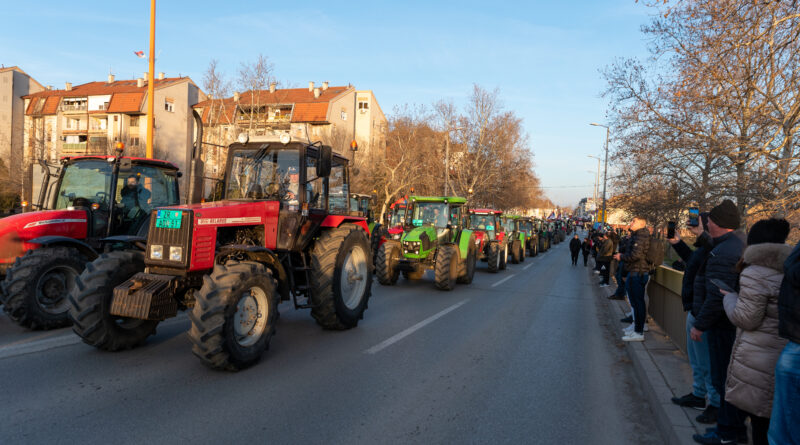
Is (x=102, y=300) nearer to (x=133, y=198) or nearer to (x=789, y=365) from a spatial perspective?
(x=133, y=198)

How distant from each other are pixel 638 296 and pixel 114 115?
51247mm

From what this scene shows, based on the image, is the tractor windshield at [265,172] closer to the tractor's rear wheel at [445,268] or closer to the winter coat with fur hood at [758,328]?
the winter coat with fur hood at [758,328]

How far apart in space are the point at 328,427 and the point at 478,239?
14.6m

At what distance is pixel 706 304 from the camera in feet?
12.6

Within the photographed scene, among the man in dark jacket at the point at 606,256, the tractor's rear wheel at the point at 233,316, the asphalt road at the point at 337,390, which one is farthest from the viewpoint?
the man in dark jacket at the point at 606,256

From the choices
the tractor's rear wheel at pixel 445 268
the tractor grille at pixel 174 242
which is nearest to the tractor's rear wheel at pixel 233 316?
the tractor grille at pixel 174 242

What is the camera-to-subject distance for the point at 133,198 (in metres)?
7.84

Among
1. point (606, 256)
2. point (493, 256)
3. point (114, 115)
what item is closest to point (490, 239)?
point (493, 256)

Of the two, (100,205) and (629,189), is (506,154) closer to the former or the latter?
(629,189)

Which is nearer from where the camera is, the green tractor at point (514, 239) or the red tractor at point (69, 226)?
the red tractor at point (69, 226)

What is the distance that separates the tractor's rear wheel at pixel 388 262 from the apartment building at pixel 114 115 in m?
36.5

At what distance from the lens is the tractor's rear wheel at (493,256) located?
17.9m

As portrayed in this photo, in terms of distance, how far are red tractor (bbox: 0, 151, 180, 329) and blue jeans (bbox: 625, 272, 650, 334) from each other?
6.88m

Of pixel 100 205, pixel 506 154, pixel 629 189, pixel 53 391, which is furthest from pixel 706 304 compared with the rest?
pixel 506 154
